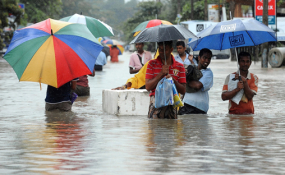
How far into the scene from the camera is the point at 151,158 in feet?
18.5

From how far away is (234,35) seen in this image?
9.23 meters

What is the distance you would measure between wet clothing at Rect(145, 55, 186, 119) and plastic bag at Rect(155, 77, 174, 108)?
0.52ft

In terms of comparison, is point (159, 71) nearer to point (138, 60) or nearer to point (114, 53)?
point (138, 60)

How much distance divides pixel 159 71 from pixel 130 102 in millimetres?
2818

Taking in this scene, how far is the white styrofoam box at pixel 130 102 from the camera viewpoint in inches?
381

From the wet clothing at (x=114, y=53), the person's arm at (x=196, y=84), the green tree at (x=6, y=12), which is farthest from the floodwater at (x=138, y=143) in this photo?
the green tree at (x=6, y=12)

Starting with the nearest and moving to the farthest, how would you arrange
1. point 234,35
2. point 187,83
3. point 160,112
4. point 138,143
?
point 138,143, point 160,112, point 187,83, point 234,35

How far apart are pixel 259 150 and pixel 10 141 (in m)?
3.02

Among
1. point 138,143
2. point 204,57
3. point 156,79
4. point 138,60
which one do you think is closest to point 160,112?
point 156,79

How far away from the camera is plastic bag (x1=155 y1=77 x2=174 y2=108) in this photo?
688 centimetres

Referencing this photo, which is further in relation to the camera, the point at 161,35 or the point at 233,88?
the point at 233,88

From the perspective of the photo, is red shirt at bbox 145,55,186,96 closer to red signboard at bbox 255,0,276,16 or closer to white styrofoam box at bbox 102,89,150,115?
white styrofoam box at bbox 102,89,150,115

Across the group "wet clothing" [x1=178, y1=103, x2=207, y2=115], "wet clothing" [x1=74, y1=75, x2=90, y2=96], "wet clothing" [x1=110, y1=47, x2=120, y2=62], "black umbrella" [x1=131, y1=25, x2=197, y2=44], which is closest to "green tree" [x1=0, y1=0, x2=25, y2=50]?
"wet clothing" [x1=110, y1=47, x2=120, y2=62]

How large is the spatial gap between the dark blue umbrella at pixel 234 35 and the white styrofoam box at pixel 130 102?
49.4 inches
